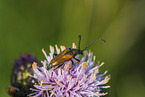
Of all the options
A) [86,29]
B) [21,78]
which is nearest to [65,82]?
[21,78]

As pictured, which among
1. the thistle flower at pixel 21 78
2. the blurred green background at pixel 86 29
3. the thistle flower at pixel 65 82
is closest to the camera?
the thistle flower at pixel 65 82

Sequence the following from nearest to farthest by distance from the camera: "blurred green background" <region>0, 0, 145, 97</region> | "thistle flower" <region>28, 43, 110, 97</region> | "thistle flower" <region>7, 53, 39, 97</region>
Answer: "thistle flower" <region>28, 43, 110, 97</region>
"thistle flower" <region>7, 53, 39, 97</region>
"blurred green background" <region>0, 0, 145, 97</region>

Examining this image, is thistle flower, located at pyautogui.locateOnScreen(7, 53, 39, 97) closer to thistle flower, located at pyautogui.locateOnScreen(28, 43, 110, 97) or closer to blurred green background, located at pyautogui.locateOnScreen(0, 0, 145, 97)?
thistle flower, located at pyautogui.locateOnScreen(28, 43, 110, 97)

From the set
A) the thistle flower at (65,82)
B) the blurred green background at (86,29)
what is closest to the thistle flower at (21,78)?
the thistle flower at (65,82)

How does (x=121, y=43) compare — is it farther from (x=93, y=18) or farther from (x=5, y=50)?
(x=5, y=50)

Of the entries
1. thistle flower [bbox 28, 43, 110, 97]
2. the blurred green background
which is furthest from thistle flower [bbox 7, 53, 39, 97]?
the blurred green background

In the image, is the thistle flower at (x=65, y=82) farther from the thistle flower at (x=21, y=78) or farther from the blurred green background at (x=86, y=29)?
the blurred green background at (x=86, y=29)

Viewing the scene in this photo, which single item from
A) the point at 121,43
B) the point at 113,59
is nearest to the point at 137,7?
the point at 121,43

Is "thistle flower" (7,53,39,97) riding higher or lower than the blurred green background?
lower

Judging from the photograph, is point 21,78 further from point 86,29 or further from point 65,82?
point 86,29
